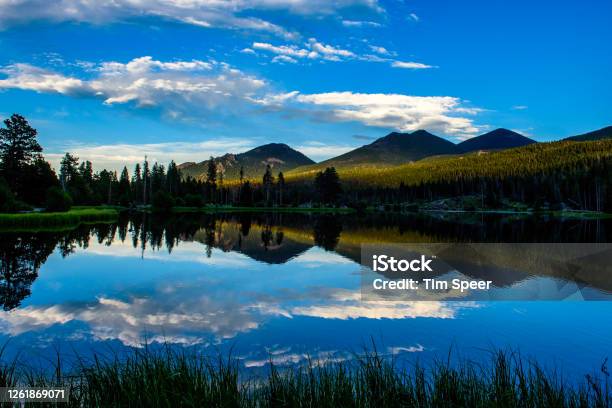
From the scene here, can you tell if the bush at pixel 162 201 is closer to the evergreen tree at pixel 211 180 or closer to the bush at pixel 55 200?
the evergreen tree at pixel 211 180

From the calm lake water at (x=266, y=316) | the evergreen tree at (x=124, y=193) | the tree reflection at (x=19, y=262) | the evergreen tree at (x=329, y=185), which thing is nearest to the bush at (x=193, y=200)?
the evergreen tree at (x=124, y=193)

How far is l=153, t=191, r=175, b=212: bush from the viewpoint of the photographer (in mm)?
113500

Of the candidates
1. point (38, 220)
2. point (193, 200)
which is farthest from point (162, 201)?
point (38, 220)

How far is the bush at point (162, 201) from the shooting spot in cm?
11350

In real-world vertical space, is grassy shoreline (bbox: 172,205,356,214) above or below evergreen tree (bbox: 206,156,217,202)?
below

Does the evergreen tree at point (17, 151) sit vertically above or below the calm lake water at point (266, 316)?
above

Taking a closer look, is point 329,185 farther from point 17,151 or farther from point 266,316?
point 266,316

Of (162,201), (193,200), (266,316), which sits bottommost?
(266,316)

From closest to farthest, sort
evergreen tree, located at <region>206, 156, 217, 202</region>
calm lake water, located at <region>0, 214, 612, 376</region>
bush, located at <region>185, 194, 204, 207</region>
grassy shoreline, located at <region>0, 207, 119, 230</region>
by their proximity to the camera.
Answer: calm lake water, located at <region>0, 214, 612, 376</region> < grassy shoreline, located at <region>0, 207, 119, 230</region> < bush, located at <region>185, 194, 204, 207</region> < evergreen tree, located at <region>206, 156, 217, 202</region>

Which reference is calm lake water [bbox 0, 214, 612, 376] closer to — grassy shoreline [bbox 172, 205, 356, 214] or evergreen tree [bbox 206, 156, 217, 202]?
grassy shoreline [bbox 172, 205, 356, 214]

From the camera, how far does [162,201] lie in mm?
113938

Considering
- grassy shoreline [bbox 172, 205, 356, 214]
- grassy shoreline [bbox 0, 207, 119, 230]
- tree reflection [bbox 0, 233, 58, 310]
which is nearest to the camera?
tree reflection [bbox 0, 233, 58, 310]

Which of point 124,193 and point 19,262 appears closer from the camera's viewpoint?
point 19,262

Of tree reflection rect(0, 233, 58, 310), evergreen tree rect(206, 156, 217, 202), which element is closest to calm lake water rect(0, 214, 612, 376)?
tree reflection rect(0, 233, 58, 310)
